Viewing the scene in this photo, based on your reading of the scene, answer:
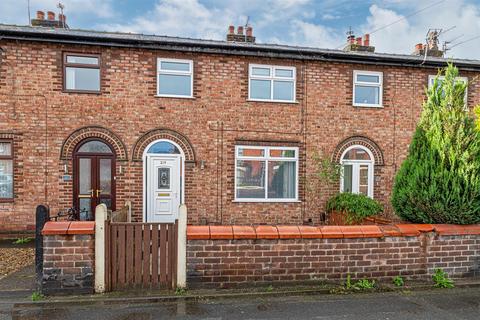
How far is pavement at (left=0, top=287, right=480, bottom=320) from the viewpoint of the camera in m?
3.91

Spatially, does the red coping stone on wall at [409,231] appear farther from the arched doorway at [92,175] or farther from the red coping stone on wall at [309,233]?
the arched doorway at [92,175]

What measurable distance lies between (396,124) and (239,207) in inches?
226

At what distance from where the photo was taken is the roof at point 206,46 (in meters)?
8.37

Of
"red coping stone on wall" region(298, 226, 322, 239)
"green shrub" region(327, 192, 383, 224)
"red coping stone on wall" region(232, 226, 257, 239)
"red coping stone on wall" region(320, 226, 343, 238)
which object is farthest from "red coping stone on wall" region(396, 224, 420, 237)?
"green shrub" region(327, 192, 383, 224)

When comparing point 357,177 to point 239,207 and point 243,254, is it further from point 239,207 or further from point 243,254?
point 243,254

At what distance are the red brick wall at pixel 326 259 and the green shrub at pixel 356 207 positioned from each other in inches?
109

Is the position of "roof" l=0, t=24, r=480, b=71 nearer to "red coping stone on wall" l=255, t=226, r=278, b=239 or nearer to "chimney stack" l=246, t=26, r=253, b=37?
"chimney stack" l=246, t=26, r=253, b=37

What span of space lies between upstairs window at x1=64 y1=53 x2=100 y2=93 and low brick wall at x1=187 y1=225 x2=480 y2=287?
Answer: 6362 millimetres

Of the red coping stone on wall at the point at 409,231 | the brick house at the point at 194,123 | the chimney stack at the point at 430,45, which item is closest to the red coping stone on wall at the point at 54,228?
the brick house at the point at 194,123

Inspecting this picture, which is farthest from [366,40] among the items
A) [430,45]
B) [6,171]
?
[6,171]

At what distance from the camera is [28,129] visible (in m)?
8.52

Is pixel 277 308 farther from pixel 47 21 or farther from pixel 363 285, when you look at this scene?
pixel 47 21

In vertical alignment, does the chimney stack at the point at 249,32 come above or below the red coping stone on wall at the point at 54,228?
above

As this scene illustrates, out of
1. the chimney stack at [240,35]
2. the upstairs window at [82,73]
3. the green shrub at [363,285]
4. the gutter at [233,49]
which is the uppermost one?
the chimney stack at [240,35]
